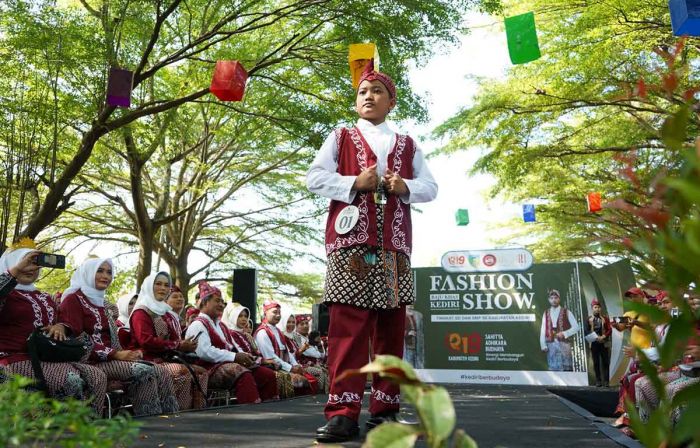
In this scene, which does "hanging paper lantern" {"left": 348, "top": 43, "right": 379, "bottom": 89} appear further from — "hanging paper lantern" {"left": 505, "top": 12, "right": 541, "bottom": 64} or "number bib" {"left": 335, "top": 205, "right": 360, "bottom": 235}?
"hanging paper lantern" {"left": 505, "top": 12, "right": 541, "bottom": 64}

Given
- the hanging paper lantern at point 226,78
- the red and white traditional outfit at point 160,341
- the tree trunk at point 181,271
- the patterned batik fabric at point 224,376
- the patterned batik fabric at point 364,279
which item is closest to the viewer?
the patterned batik fabric at point 364,279

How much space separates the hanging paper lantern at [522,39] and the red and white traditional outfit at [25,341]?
548 cm

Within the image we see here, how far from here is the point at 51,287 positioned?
633 inches

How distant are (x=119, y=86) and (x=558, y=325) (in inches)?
278

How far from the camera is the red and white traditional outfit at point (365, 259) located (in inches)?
103

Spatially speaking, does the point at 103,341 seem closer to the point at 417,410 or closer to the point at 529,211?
the point at 417,410

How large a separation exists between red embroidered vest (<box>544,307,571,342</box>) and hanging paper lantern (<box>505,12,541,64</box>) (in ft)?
14.5

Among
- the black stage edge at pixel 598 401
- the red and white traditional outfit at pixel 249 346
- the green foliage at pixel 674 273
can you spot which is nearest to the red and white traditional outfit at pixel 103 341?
the red and white traditional outfit at pixel 249 346

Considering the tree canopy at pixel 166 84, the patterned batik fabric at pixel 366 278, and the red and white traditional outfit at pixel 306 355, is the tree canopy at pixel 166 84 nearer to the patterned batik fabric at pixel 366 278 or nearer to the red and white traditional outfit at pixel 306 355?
the red and white traditional outfit at pixel 306 355

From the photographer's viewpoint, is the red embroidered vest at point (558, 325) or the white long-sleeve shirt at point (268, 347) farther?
the red embroidered vest at point (558, 325)

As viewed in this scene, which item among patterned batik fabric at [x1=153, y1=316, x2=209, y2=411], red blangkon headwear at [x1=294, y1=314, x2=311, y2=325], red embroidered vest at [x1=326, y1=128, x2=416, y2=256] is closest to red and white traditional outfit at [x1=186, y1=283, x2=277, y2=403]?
patterned batik fabric at [x1=153, y1=316, x2=209, y2=411]

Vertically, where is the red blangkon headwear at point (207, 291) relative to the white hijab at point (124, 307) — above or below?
above

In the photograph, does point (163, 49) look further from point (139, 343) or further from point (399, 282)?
point (399, 282)

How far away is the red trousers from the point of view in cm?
252
